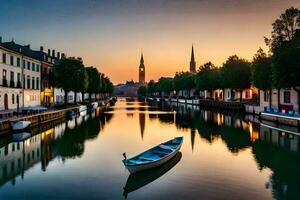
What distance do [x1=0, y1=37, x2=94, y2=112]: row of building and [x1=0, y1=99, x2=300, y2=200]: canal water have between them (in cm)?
2028

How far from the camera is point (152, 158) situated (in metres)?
23.5

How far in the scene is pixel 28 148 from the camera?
105 ft

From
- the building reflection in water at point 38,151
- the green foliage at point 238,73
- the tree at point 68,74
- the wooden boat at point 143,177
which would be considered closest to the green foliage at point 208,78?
the green foliage at point 238,73

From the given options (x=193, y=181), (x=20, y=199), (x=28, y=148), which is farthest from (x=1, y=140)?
(x=193, y=181)

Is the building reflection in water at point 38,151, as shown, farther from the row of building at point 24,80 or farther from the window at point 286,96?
the window at point 286,96

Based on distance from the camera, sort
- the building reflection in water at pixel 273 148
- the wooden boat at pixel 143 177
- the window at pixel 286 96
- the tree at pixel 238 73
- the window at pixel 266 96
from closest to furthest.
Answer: the wooden boat at pixel 143 177, the building reflection in water at pixel 273 148, the window at pixel 286 96, the window at pixel 266 96, the tree at pixel 238 73

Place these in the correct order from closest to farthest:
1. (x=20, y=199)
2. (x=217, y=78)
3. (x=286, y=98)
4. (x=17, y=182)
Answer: (x=20, y=199), (x=17, y=182), (x=286, y=98), (x=217, y=78)

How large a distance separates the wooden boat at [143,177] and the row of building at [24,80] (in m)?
33.5

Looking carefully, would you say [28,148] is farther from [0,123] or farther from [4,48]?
[4,48]

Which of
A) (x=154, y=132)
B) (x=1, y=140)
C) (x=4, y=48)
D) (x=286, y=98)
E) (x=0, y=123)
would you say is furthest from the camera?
(x=286, y=98)

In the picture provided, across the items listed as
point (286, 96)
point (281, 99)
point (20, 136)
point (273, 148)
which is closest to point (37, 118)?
point (20, 136)

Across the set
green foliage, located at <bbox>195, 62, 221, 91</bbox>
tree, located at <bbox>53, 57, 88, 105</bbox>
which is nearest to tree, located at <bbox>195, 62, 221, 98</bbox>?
green foliage, located at <bbox>195, 62, 221, 91</bbox>

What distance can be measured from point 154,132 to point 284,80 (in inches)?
830

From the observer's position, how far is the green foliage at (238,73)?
81812mm
